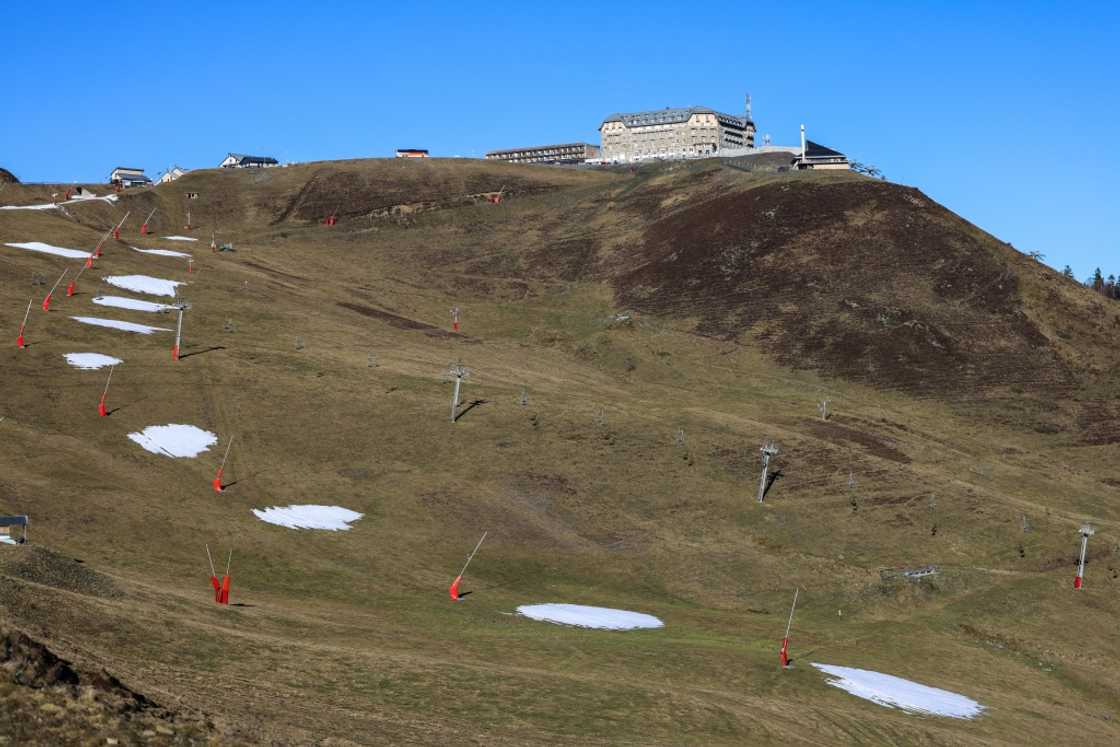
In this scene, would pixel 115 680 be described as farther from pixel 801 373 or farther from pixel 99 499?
pixel 801 373

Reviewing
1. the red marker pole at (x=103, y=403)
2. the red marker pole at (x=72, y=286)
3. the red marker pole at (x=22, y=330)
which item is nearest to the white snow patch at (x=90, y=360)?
the red marker pole at (x=22, y=330)

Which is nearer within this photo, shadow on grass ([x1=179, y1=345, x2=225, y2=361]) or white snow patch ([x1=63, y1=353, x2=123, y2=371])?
white snow patch ([x1=63, y1=353, x2=123, y2=371])

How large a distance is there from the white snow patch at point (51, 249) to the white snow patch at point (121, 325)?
87.4 ft

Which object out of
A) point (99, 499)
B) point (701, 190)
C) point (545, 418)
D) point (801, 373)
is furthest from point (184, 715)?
point (701, 190)

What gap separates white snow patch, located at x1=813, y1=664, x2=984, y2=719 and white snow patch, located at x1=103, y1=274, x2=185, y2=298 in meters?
90.6

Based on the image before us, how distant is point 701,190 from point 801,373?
66756 mm

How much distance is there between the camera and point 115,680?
30.2 metres

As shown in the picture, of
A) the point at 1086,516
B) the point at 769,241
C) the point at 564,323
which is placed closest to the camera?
the point at 1086,516

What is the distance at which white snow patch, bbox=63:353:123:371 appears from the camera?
93.1 meters

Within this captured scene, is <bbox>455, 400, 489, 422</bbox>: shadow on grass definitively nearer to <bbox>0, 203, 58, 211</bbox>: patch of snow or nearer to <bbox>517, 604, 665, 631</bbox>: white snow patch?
<bbox>517, 604, 665, 631</bbox>: white snow patch

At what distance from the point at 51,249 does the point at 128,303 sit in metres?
22.6

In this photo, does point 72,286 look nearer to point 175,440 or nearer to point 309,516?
point 175,440

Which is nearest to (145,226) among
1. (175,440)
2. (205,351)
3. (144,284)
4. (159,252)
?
(159,252)

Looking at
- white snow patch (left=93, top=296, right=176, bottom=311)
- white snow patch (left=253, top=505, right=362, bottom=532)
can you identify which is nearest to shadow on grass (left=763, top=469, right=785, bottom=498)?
white snow patch (left=253, top=505, right=362, bottom=532)
